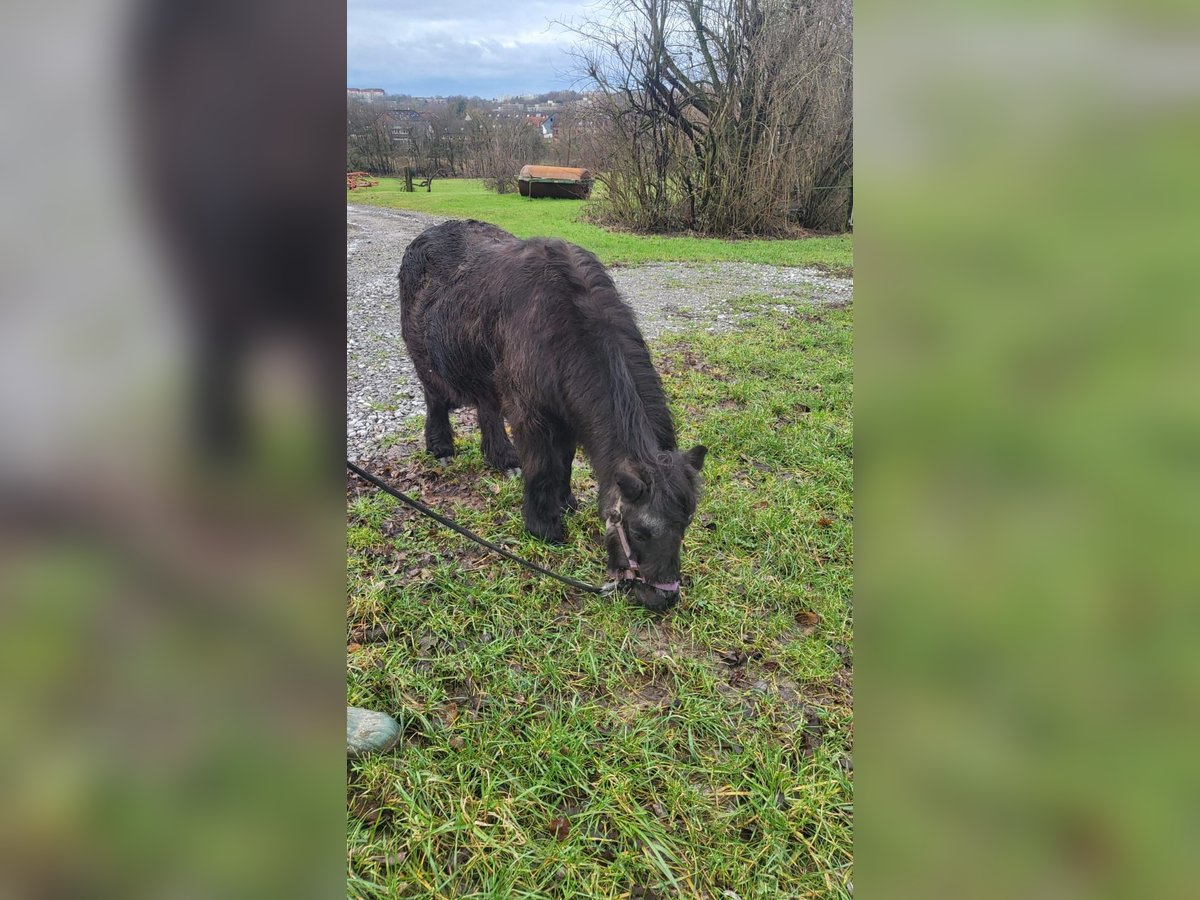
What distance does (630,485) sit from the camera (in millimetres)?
3596

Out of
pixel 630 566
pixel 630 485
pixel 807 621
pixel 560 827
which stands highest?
pixel 630 485

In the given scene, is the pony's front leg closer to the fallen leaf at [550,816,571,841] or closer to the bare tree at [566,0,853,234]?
the fallen leaf at [550,816,571,841]

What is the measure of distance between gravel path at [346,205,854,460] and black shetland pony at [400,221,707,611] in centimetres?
92

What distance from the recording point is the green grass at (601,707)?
248 cm

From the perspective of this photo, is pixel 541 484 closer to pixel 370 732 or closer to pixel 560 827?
pixel 370 732

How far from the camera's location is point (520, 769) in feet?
9.50

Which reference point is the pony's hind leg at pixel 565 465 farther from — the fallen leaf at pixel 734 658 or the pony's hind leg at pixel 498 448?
the fallen leaf at pixel 734 658

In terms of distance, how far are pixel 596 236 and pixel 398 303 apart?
9598 mm

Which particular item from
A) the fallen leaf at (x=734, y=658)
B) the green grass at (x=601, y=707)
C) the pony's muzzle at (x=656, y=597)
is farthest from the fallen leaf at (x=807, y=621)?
the pony's muzzle at (x=656, y=597)

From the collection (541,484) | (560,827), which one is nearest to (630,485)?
(541,484)
